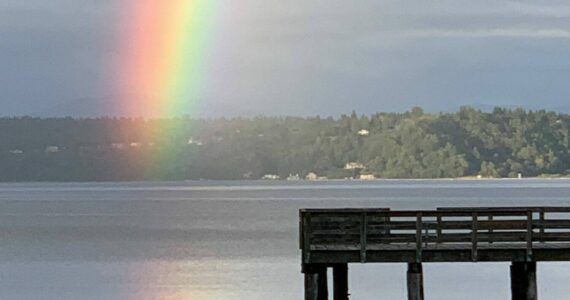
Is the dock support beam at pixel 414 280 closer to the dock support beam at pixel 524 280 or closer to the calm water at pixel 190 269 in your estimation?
the dock support beam at pixel 524 280

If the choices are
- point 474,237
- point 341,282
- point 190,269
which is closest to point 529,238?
point 474,237

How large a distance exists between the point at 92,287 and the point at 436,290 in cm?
1708

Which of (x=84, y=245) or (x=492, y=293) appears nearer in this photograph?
(x=492, y=293)

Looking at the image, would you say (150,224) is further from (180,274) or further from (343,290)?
(343,290)

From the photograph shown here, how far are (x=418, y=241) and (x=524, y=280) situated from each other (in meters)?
3.27

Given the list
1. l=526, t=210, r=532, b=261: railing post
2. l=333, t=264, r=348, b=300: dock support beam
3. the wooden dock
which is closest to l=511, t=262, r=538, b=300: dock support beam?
the wooden dock

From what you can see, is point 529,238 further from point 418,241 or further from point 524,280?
point 418,241

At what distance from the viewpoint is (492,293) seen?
2270 inches

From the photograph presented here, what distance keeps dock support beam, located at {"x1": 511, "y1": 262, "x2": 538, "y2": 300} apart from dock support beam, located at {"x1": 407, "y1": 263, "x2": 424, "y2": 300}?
2.67 m

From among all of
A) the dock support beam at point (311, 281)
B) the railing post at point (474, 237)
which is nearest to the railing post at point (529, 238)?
the railing post at point (474, 237)

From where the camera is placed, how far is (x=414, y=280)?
32031 mm

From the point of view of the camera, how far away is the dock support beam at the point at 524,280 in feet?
107

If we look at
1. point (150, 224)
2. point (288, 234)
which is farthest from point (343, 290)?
point (150, 224)

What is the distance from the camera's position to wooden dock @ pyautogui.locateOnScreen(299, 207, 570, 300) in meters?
31.4
